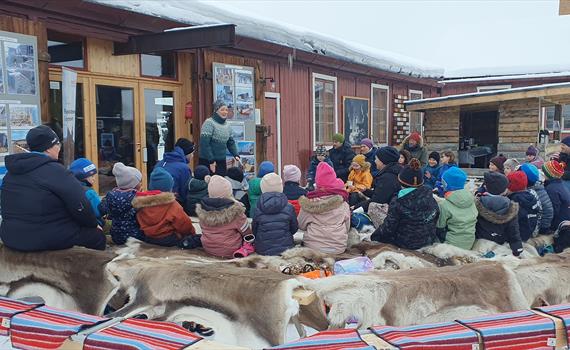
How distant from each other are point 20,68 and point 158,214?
2417 millimetres

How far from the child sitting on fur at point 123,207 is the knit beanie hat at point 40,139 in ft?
2.23

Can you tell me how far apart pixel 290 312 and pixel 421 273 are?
0.94m

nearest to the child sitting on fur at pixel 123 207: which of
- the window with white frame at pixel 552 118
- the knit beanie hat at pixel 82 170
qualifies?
the knit beanie hat at pixel 82 170

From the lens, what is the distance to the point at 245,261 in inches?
146

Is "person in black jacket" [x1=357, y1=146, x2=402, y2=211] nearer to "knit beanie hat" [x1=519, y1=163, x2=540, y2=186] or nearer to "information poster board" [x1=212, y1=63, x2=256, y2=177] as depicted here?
"knit beanie hat" [x1=519, y1=163, x2=540, y2=186]

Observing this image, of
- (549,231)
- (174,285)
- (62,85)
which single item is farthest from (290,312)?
(62,85)

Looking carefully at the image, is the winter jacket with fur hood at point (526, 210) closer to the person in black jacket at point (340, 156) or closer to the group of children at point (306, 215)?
the group of children at point (306, 215)

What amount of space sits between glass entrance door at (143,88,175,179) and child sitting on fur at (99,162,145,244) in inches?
107

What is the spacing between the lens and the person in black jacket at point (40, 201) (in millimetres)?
3500

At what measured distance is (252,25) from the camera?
25.6ft

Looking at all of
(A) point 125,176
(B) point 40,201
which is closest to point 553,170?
(A) point 125,176

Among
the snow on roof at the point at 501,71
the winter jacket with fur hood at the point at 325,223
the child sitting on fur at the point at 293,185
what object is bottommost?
the winter jacket with fur hood at the point at 325,223

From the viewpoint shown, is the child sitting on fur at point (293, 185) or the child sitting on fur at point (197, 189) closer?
the child sitting on fur at point (293, 185)

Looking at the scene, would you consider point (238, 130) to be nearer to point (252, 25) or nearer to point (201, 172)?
point (252, 25)
